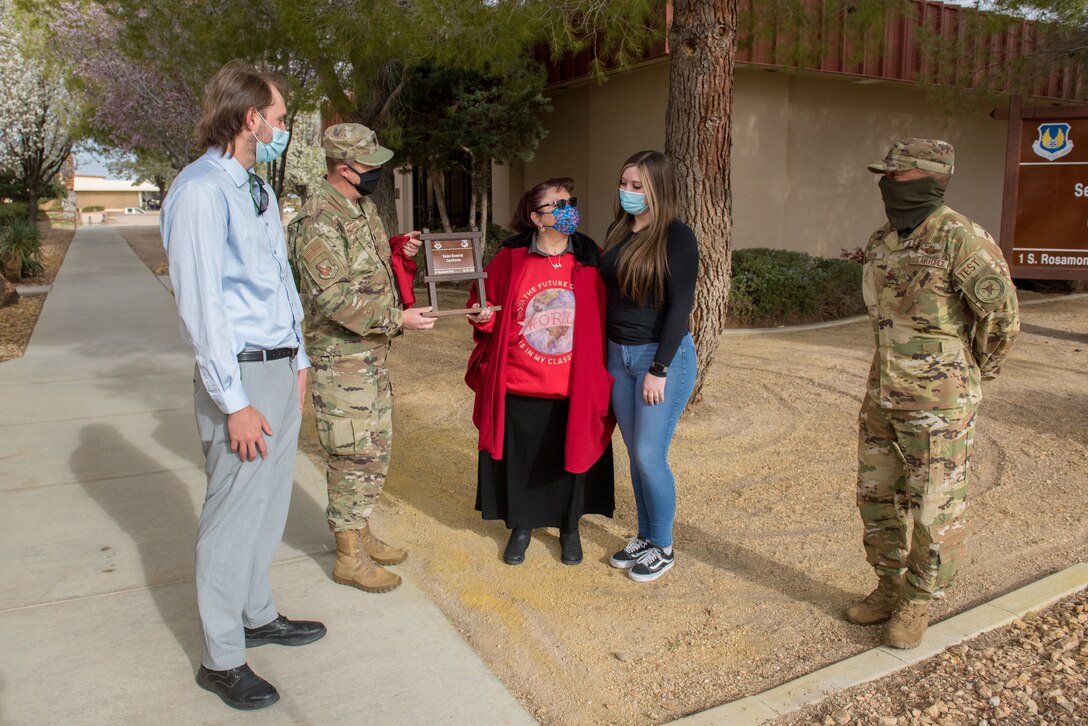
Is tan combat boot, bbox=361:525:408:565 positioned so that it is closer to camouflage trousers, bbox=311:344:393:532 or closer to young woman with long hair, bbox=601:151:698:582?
camouflage trousers, bbox=311:344:393:532

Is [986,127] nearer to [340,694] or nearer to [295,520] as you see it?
[295,520]

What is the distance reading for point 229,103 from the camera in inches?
107

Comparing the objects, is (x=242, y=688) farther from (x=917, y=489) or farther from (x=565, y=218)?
(x=917, y=489)

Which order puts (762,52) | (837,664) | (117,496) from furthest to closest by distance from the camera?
(762,52)
(117,496)
(837,664)

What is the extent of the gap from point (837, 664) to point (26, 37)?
1011 inches

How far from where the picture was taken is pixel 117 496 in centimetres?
488

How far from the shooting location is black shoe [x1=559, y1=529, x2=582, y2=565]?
4020mm

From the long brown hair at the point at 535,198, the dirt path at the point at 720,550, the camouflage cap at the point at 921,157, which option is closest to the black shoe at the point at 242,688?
the dirt path at the point at 720,550

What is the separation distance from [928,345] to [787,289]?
7.99 m

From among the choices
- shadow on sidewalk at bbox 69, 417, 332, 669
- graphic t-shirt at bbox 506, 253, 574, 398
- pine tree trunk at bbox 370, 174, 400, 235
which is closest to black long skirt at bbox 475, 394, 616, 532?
graphic t-shirt at bbox 506, 253, 574, 398

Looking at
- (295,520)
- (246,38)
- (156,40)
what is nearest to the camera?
(295,520)

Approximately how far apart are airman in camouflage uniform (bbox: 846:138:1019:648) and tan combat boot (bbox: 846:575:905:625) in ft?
0.49

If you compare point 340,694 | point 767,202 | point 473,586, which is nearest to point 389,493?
point 473,586

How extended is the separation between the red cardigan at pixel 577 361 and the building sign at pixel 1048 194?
6684mm
